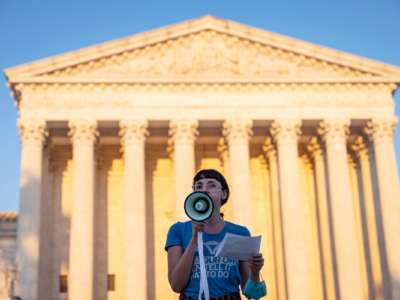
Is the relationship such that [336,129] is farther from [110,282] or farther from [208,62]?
[110,282]

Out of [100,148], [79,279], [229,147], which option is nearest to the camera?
[79,279]

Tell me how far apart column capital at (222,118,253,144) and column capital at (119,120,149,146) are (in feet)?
16.7

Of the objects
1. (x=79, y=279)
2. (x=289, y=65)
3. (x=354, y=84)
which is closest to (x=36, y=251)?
(x=79, y=279)

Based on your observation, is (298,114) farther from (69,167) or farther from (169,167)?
(69,167)

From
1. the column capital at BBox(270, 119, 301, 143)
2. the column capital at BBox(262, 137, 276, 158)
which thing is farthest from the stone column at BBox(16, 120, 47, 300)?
the column capital at BBox(262, 137, 276, 158)

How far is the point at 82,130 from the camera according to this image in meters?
37.1

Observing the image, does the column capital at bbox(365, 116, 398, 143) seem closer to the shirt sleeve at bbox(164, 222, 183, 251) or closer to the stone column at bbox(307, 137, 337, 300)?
the stone column at bbox(307, 137, 337, 300)

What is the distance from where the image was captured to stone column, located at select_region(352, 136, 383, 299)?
38.9 meters

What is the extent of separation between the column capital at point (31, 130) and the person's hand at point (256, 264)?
3252 cm

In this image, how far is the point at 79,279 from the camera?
34812 millimetres

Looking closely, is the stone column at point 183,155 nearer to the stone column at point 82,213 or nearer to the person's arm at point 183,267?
the stone column at point 82,213

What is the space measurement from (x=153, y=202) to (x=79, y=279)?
10.2 metres

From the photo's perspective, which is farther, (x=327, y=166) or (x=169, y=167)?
(x=169, y=167)

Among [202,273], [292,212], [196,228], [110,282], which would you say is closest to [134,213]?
[110,282]
